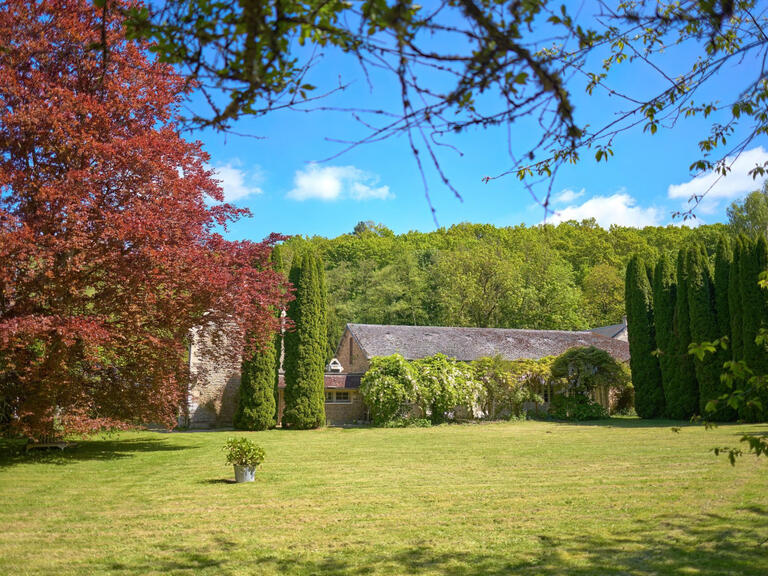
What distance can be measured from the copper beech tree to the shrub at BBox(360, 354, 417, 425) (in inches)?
429

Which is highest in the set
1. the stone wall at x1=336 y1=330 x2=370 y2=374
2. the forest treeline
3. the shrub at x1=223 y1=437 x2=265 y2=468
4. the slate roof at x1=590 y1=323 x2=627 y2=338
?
the forest treeline

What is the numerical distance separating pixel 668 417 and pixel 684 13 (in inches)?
964

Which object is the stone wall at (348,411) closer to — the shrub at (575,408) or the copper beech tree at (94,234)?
the shrub at (575,408)

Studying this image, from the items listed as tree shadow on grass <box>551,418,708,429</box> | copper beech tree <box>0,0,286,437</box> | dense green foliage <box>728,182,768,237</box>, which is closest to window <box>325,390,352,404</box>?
tree shadow on grass <box>551,418,708,429</box>

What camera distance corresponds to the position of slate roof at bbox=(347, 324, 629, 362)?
29891mm

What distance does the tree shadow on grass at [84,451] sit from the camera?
13948 millimetres

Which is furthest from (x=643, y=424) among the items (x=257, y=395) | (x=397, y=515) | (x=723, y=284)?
(x=397, y=515)

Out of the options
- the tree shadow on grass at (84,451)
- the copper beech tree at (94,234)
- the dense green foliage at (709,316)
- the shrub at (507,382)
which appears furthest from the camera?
the shrub at (507,382)

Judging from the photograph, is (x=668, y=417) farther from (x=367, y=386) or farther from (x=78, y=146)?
(x=78, y=146)

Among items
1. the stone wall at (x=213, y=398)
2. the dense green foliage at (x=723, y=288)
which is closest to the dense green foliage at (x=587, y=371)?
the dense green foliage at (x=723, y=288)

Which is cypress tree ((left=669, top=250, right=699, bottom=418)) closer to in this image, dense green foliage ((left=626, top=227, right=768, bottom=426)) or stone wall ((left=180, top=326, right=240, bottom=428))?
dense green foliage ((left=626, top=227, right=768, bottom=426))

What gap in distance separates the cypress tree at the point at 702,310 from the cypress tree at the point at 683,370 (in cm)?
27

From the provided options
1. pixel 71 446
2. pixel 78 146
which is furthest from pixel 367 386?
pixel 78 146

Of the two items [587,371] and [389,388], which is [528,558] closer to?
[389,388]
